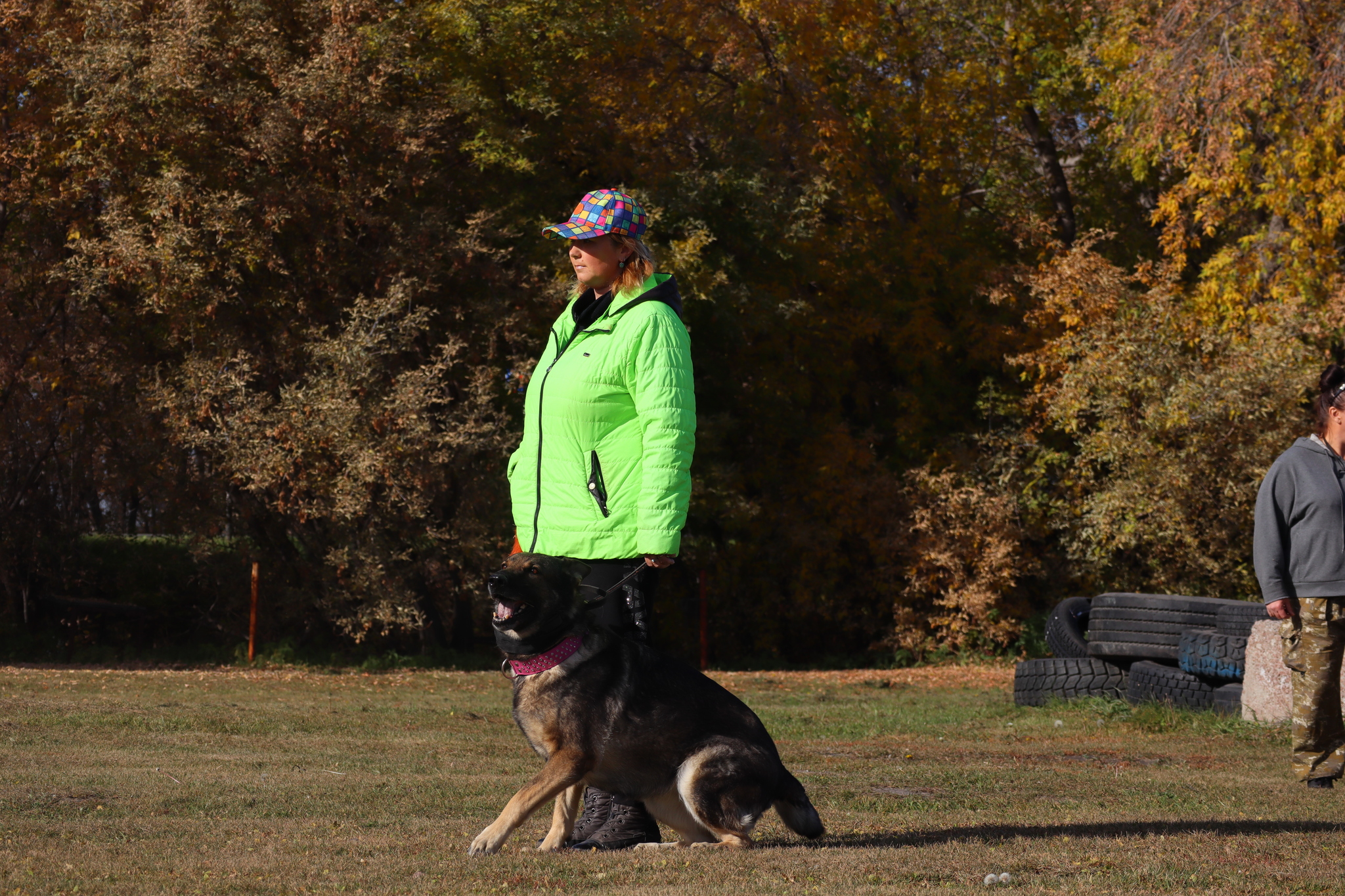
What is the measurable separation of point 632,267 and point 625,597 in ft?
4.08

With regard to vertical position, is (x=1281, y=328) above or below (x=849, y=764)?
above

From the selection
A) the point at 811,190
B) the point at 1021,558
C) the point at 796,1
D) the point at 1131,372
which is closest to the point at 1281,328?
the point at 1131,372

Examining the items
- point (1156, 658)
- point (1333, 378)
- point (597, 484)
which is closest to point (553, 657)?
point (597, 484)

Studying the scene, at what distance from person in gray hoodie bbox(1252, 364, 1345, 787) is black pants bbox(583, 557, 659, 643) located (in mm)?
3516

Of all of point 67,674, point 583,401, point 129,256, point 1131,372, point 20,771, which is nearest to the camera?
point 583,401

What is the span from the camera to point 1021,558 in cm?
2008

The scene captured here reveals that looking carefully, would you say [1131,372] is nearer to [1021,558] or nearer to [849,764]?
[1021,558]

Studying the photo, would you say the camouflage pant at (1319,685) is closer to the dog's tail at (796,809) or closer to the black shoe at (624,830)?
the dog's tail at (796,809)

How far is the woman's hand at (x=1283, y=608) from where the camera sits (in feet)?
22.0

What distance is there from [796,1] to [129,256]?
430 inches

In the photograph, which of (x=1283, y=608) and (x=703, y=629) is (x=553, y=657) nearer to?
(x=1283, y=608)

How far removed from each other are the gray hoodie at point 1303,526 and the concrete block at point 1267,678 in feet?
8.68

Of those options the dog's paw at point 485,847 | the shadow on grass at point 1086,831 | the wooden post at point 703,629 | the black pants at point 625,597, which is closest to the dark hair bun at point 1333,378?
the shadow on grass at point 1086,831

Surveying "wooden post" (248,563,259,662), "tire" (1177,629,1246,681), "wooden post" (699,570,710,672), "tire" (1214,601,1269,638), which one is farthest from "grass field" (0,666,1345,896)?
"wooden post" (699,570,710,672)
